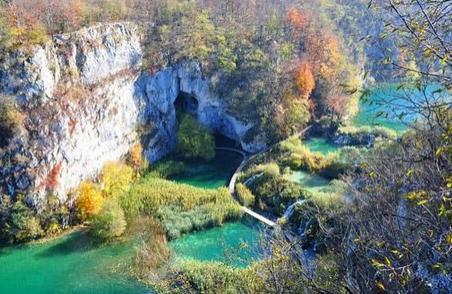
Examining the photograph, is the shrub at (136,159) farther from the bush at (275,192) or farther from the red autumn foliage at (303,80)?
the red autumn foliage at (303,80)

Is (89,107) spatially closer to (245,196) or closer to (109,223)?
(109,223)

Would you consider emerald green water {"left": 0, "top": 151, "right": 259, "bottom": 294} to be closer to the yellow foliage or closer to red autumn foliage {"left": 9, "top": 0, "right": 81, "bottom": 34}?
the yellow foliage

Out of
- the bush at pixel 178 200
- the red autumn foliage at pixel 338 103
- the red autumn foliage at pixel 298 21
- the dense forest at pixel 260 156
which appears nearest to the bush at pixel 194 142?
the dense forest at pixel 260 156

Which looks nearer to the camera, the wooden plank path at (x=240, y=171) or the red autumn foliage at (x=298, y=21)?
the wooden plank path at (x=240, y=171)

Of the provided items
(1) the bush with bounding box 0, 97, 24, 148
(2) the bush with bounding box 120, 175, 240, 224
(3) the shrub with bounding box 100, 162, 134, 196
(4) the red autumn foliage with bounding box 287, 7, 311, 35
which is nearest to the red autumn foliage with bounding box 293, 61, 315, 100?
(4) the red autumn foliage with bounding box 287, 7, 311, 35

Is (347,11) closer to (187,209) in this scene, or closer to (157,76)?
(157,76)
